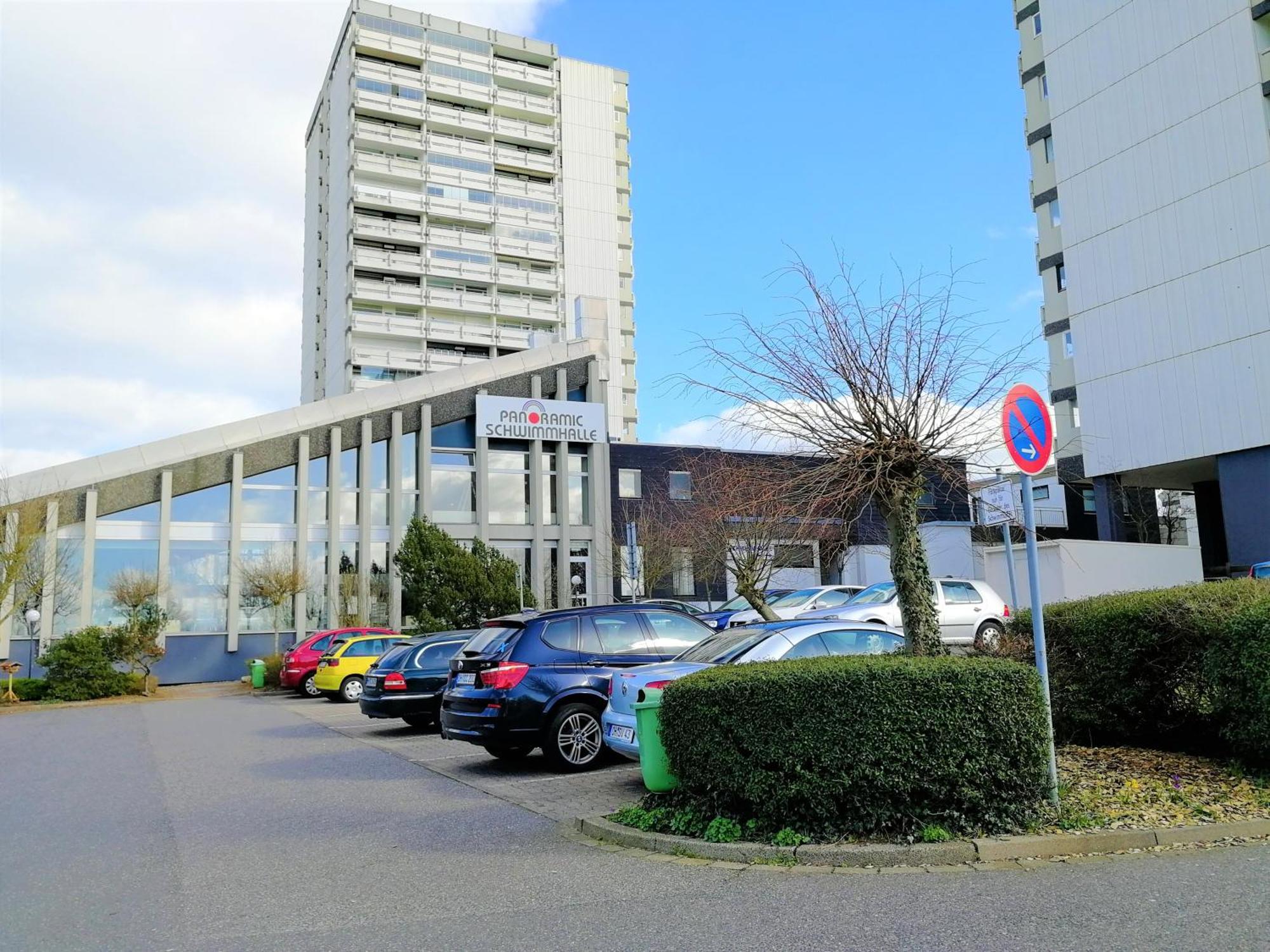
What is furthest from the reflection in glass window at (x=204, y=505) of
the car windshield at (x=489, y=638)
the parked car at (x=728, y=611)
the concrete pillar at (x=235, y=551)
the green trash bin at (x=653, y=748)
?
the green trash bin at (x=653, y=748)

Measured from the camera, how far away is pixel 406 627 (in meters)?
36.2

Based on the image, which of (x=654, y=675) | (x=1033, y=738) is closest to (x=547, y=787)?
(x=654, y=675)

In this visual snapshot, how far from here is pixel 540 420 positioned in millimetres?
40438

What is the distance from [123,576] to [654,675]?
1117 inches

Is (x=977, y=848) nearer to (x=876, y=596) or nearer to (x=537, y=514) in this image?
(x=876, y=596)

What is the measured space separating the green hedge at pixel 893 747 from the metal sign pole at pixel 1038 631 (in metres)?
0.13

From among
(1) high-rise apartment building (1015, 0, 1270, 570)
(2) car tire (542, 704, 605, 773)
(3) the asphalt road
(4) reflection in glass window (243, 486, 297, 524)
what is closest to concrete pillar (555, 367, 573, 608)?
(4) reflection in glass window (243, 486, 297, 524)

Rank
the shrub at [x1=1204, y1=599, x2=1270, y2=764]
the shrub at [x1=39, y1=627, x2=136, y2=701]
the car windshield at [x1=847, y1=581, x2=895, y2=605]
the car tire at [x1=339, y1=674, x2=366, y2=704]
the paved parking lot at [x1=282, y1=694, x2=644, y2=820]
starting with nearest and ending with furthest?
the shrub at [x1=1204, y1=599, x2=1270, y2=764] → the paved parking lot at [x1=282, y1=694, x2=644, y2=820] → the car windshield at [x1=847, y1=581, x2=895, y2=605] → the car tire at [x1=339, y1=674, x2=366, y2=704] → the shrub at [x1=39, y1=627, x2=136, y2=701]

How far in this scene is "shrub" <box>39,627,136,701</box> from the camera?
27.1 metres

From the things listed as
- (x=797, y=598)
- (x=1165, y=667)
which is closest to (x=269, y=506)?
(x=797, y=598)

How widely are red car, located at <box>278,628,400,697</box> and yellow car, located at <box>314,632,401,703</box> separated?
1204 mm

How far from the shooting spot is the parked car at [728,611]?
70.0 ft

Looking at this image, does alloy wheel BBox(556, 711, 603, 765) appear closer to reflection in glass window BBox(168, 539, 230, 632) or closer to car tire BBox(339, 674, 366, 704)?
car tire BBox(339, 674, 366, 704)

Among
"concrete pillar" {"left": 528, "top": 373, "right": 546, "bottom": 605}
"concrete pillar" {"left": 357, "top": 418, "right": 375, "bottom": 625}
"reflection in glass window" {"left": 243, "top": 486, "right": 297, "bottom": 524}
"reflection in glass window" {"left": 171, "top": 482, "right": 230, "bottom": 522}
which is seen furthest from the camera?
"concrete pillar" {"left": 528, "top": 373, "right": 546, "bottom": 605}
